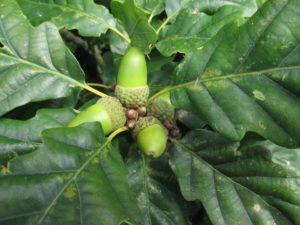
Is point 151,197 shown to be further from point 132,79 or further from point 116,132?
point 132,79

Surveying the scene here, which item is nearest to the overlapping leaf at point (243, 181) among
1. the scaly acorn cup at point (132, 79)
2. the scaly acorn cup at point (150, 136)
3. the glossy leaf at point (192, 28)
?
the scaly acorn cup at point (150, 136)

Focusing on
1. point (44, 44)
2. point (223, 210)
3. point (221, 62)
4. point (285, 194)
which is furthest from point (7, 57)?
point (285, 194)

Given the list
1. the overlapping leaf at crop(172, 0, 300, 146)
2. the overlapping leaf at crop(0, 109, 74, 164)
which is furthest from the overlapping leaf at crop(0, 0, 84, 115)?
the overlapping leaf at crop(172, 0, 300, 146)

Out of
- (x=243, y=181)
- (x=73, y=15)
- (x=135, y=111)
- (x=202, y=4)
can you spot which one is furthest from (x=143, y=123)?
(x=202, y=4)

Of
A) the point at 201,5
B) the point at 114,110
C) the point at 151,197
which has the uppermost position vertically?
the point at 201,5

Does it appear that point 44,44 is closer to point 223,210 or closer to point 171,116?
point 171,116

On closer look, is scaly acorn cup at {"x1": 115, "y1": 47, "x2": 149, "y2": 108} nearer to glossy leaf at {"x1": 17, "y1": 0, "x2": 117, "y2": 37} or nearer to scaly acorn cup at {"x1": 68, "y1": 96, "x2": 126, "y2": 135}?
scaly acorn cup at {"x1": 68, "y1": 96, "x2": 126, "y2": 135}

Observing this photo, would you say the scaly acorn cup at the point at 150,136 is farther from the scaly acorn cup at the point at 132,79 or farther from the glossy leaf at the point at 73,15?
the glossy leaf at the point at 73,15
